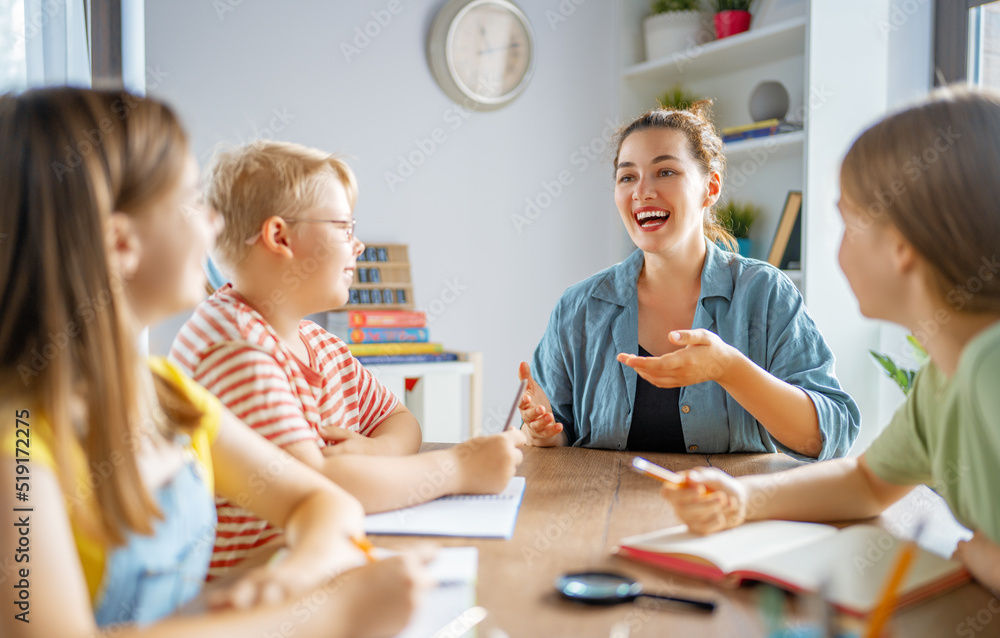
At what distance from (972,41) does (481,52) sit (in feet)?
5.84

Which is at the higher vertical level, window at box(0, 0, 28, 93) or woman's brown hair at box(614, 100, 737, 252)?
window at box(0, 0, 28, 93)

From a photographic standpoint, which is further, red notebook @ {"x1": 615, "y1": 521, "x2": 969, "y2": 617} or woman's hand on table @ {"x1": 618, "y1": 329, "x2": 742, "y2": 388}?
woman's hand on table @ {"x1": 618, "y1": 329, "x2": 742, "y2": 388}

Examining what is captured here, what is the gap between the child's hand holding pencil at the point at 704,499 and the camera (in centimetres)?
92

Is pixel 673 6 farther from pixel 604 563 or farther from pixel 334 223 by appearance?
pixel 604 563

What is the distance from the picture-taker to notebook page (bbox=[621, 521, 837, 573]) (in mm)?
817

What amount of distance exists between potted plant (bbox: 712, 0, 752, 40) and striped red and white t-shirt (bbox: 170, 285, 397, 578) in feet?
8.25

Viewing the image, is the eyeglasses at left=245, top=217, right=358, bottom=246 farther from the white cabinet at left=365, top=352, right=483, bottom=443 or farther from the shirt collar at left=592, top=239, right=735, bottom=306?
the white cabinet at left=365, top=352, right=483, bottom=443

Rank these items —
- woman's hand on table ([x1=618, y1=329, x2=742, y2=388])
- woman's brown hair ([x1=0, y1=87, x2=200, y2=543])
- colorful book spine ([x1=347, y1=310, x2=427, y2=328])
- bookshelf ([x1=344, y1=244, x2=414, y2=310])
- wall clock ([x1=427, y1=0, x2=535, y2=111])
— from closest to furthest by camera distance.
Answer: woman's brown hair ([x1=0, y1=87, x2=200, y2=543]), woman's hand on table ([x1=618, y1=329, x2=742, y2=388]), colorful book spine ([x1=347, y1=310, x2=427, y2=328]), bookshelf ([x1=344, y1=244, x2=414, y2=310]), wall clock ([x1=427, y1=0, x2=535, y2=111])

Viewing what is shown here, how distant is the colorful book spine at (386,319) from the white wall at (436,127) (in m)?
0.28

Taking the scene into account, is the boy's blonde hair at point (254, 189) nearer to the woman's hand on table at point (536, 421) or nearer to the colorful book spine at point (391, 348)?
the woman's hand on table at point (536, 421)

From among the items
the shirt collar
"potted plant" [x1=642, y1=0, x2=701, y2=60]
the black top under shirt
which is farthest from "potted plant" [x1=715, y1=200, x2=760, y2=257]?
the black top under shirt

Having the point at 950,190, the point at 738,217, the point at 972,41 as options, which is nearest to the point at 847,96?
the point at 972,41

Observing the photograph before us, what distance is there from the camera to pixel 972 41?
8.24 ft

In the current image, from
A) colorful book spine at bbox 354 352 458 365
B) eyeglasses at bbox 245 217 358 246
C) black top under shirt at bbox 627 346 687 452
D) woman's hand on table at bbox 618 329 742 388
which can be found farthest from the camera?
colorful book spine at bbox 354 352 458 365
